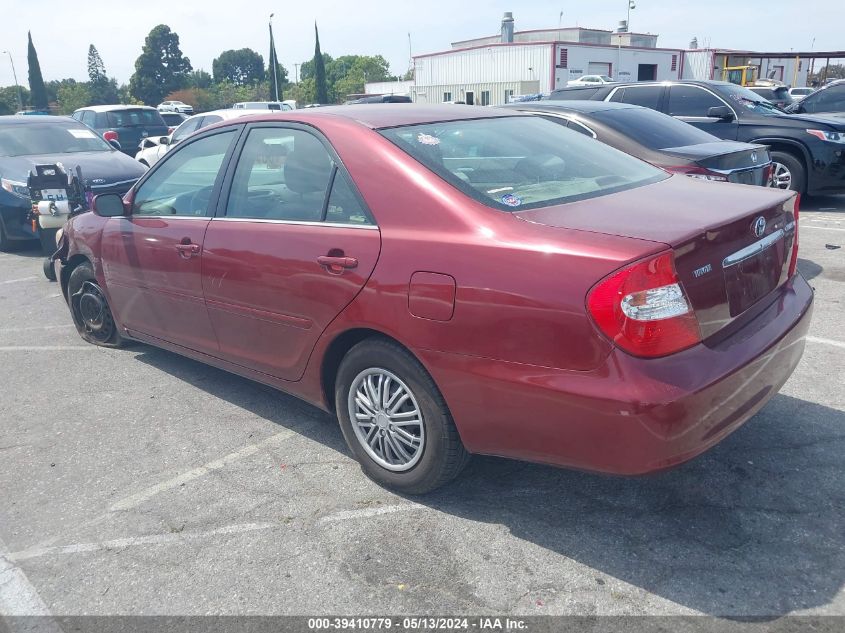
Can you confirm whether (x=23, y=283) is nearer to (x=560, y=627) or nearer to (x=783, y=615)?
(x=560, y=627)

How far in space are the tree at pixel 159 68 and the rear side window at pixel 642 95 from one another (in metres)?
88.3

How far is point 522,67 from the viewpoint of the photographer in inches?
1762

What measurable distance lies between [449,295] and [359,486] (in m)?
1.14

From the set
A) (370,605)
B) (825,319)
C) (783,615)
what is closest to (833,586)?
(783,615)

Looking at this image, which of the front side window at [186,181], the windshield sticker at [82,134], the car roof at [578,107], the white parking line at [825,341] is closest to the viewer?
the front side window at [186,181]

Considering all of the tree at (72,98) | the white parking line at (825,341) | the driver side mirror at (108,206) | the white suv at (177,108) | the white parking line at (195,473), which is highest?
the tree at (72,98)

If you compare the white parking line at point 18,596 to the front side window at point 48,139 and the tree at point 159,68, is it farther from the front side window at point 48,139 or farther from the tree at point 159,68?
the tree at point 159,68

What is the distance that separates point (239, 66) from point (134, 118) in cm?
12438

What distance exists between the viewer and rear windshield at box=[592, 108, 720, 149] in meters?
6.58

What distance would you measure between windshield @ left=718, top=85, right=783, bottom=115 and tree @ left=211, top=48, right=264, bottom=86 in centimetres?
13137

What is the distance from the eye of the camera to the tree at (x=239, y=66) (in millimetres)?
132000

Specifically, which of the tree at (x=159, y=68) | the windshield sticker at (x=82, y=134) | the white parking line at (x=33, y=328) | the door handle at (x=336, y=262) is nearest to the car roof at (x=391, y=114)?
the door handle at (x=336, y=262)

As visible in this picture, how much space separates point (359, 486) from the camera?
3402 millimetres

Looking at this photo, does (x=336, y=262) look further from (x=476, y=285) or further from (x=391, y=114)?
(x=391, y=114)
